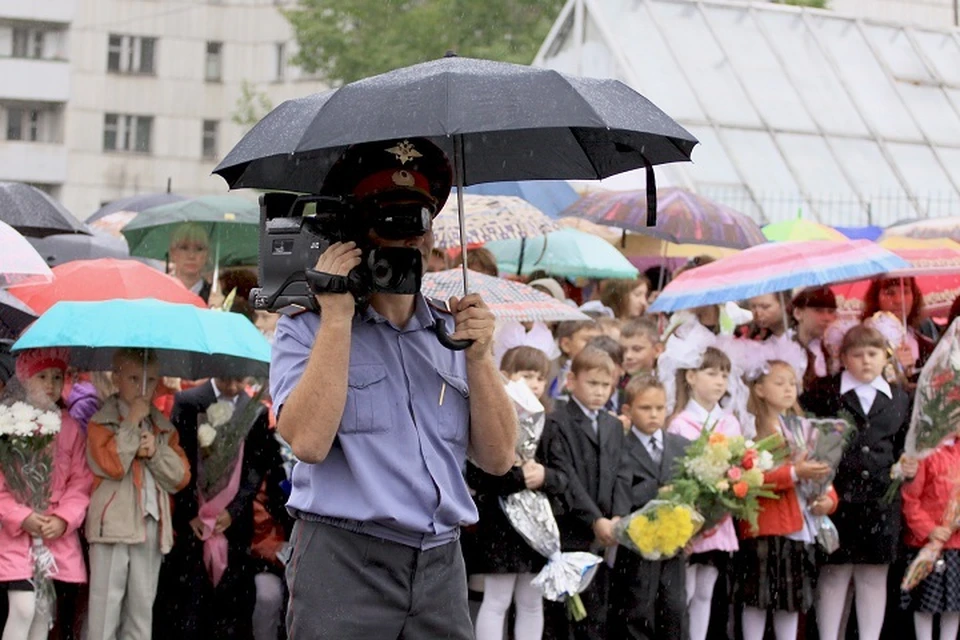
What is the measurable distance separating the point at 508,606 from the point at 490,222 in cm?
238

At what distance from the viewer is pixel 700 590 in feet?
31.4

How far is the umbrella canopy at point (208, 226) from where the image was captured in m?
11.4

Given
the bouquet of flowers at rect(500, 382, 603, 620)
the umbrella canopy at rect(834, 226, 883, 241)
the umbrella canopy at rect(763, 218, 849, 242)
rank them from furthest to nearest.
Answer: the umbrella canopy at rect(834, 226, 883, 241) < the umbrella canopy at rect(763, 218, 849, 242) < the bouquet of flowers at rect(500, 382, 603, 620)

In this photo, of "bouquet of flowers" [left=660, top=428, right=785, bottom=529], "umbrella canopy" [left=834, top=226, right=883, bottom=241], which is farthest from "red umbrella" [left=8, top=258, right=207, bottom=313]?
"umbrella canopy" [left=834, top=226, right=883, bottom=241]

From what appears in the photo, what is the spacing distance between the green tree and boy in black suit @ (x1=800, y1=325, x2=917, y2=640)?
1949 cm

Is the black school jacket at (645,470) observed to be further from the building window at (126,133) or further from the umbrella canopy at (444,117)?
the building window at (126,133)

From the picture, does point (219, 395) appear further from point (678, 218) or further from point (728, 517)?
point (678, 218)

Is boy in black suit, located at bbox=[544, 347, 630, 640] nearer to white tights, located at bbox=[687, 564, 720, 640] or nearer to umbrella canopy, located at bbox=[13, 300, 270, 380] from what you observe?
white tights, located at bbox=[687, 564, 720, 640]

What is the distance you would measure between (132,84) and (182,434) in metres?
47.5

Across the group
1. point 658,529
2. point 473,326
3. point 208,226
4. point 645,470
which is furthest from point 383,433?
point 208,226

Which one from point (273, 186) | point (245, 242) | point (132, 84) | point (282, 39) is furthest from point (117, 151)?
point (273, 186)

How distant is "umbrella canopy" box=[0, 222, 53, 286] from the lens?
7.21 metres

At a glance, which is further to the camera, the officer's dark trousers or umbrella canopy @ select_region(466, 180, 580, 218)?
umbrella canopy @ select_region(466, 180, 580, 218)

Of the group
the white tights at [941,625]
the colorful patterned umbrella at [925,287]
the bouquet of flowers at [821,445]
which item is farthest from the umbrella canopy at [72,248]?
the white tights at [941,625]
